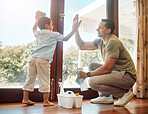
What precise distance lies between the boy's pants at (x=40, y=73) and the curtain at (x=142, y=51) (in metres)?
1.56

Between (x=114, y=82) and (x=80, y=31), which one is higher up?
(x=80, y=31)

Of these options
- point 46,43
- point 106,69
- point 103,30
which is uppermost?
point 103,30

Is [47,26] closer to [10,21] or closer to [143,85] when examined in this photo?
[10,21]

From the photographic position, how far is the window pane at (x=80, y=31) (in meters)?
2.50

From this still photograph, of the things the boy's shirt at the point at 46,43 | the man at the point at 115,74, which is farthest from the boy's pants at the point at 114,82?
the boy's shirt at the point at 46,43

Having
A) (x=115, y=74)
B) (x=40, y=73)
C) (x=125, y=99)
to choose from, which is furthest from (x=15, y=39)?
(x=125, y=99)

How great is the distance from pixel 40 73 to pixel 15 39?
0.57 meters

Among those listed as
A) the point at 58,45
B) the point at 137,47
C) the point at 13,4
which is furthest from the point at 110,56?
the point at 13,4

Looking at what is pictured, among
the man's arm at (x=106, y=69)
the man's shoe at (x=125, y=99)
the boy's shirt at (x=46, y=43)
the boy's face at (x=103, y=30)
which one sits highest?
the boy's face at (x=103, y=30)

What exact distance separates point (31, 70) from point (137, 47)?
174 centimetres

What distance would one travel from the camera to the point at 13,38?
2180mm

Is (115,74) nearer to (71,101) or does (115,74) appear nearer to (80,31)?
(71,101)

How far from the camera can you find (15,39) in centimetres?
219

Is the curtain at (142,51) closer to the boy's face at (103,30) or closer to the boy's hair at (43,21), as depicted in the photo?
the boy's face at (103,30)
